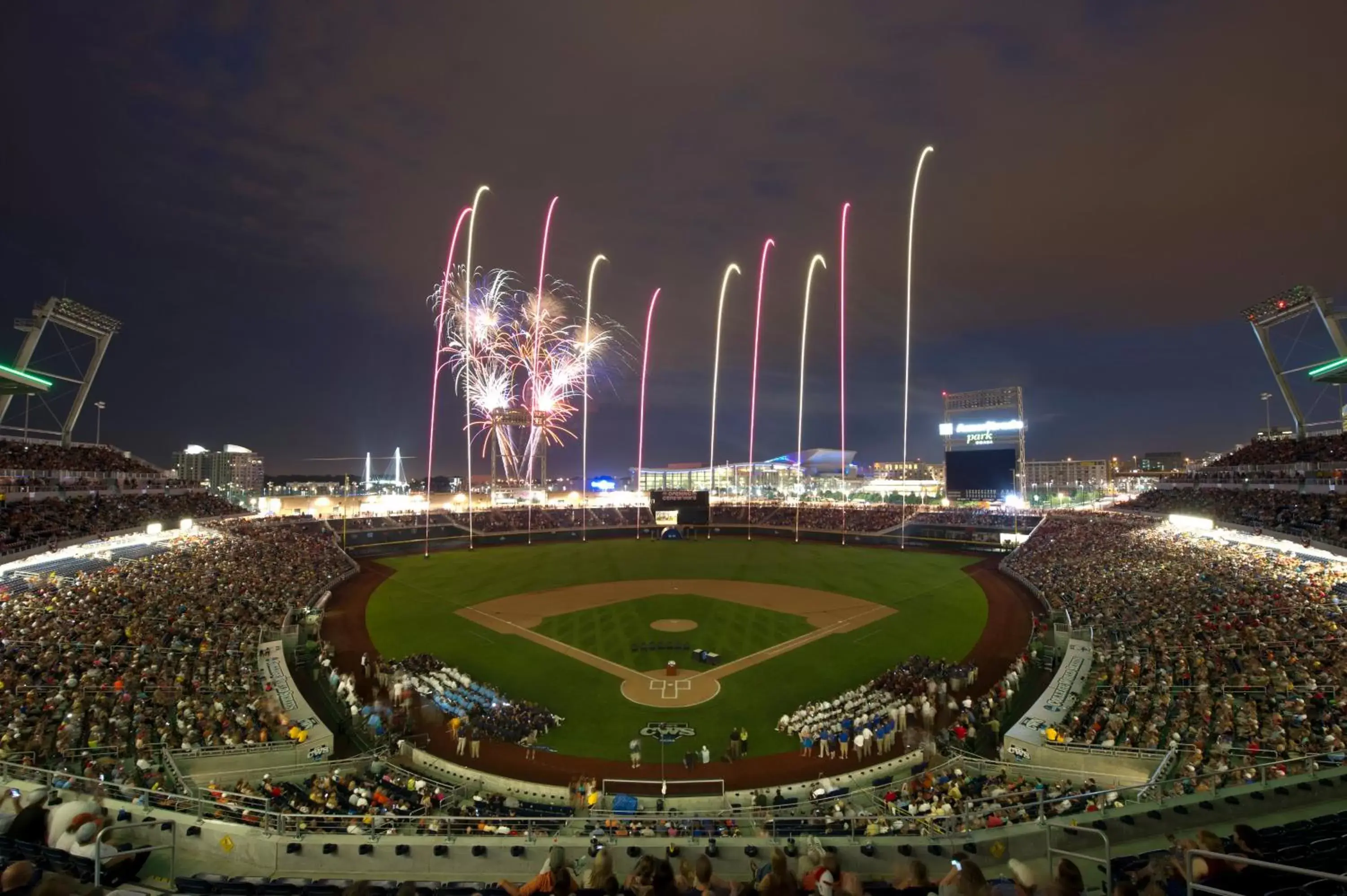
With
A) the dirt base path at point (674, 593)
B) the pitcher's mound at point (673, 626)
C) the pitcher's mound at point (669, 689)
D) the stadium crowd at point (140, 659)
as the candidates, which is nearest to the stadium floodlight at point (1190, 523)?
the dirt base path at point (674, 593)

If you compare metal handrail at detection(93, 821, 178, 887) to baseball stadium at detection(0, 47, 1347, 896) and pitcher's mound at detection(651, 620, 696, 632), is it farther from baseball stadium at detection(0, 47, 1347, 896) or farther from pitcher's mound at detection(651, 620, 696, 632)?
pitcher's mound at detection(651, 620, 696, 632)

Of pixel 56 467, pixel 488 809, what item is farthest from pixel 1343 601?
pixel 56 467

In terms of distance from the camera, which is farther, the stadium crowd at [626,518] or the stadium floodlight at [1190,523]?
the stadium crowd at [626,518]

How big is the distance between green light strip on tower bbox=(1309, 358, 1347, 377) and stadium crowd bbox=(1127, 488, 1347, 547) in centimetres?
765

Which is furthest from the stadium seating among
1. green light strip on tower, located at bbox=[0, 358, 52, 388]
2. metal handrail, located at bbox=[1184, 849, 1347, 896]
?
green light strip on tower, located at bbox=[0, 358, 52, 388]

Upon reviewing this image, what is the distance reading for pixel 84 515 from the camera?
40875mm

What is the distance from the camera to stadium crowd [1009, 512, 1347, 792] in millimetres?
14992

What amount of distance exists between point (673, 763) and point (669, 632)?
44.5ft

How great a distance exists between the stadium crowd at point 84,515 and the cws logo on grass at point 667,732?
32707 millimetres

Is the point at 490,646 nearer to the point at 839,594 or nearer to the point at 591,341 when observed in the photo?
the point at 839,594

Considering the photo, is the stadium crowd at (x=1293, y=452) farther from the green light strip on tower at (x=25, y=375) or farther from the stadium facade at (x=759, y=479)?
the stadium facade at (x=759, y=479)

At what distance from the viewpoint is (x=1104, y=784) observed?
598 inches

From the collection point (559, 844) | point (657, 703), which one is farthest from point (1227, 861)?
point (657, 703)

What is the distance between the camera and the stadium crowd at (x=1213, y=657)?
15.0m
